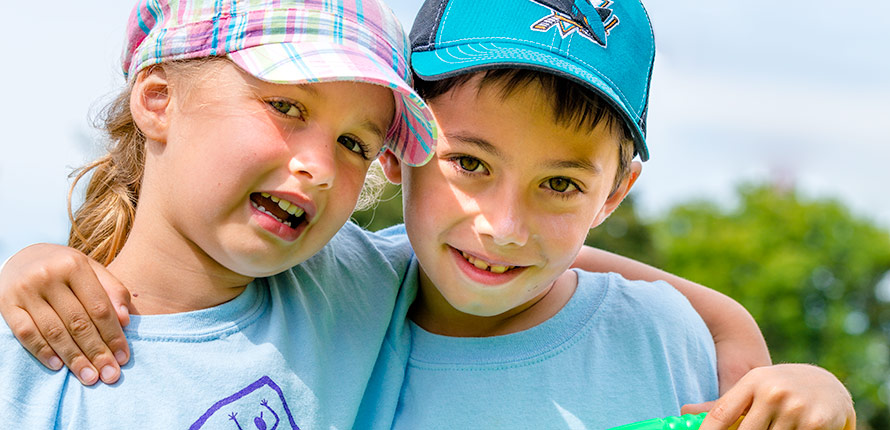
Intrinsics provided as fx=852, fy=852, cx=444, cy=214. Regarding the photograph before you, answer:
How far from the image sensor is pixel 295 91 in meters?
2.23

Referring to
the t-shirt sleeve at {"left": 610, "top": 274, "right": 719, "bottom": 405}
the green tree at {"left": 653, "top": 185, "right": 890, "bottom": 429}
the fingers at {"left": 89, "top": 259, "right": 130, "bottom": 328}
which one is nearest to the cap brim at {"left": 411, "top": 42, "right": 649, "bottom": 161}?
the t-shirt sleeve at {"left": 610, "top": 274, "right": 719, "bottom": 405}

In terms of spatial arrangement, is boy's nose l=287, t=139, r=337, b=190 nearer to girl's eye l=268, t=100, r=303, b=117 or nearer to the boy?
girl's eye l=268, t=100, r=303, b=117

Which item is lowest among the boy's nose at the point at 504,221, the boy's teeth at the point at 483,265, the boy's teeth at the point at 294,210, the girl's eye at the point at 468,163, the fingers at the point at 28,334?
the fingers at the point at 28,334

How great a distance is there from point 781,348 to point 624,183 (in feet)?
118

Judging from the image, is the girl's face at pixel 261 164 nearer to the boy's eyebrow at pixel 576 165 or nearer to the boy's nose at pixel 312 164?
the boy's nose at pixel 312 164

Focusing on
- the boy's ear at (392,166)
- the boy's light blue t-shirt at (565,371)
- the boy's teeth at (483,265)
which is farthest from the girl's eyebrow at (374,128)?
the boy's light blue t-shirt at (565,371)

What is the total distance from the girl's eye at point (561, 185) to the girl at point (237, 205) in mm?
366

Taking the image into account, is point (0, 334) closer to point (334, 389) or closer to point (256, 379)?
point (256, 379)

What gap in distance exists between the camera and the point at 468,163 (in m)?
2.42

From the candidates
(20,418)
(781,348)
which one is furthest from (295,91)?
(781,348)

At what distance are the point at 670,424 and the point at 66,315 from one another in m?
1.55

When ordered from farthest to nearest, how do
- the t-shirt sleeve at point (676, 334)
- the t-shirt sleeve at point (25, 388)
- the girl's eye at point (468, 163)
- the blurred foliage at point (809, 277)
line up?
the blurred foliage at point (809, 277) → the t-shirt sleeve at point (676, 334) → the girl's eye at point (468, 163) → the t-shirt sleeve at point (25, 388)

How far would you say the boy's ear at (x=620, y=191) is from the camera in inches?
110

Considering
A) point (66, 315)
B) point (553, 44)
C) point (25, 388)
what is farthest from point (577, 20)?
point (25, 388)
